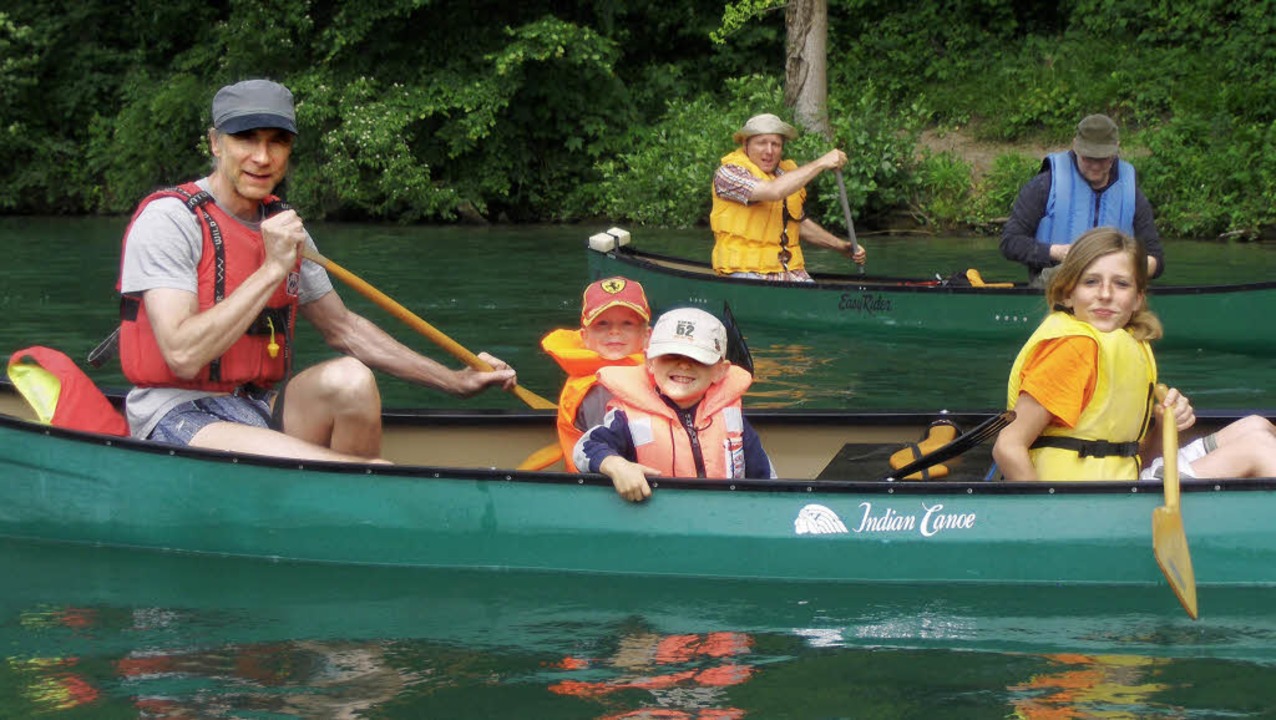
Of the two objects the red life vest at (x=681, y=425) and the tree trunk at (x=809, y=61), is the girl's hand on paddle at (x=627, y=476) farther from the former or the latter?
the tree trunk at (x=809, y=61)

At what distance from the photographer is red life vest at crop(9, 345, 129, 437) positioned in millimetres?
5496

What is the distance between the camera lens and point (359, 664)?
14.8ft

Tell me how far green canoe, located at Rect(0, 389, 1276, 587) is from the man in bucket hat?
4.32 meters

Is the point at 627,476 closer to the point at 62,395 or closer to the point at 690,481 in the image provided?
the point at 690,481

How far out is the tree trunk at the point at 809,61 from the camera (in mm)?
17062

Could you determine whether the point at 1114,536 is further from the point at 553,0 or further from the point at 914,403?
the point at 553,0

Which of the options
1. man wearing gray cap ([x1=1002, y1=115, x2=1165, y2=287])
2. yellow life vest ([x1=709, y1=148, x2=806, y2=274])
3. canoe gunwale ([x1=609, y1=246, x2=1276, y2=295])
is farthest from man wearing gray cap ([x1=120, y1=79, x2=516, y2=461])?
yellow life vest ([x1=709, y1=148, x2=806, y2=274])

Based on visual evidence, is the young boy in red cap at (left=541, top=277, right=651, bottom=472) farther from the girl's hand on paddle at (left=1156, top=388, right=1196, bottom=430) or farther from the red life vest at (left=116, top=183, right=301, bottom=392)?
the girl's hand on paddle at (left=1156, top=388, right=1196, bottom=430)

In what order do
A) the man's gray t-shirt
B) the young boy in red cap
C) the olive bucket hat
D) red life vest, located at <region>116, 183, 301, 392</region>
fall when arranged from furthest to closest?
the olive bucket hat → the young boy in red cap → red life vest, located at <region>116, 183, 301, 392</region> → the man's gray t-shirt

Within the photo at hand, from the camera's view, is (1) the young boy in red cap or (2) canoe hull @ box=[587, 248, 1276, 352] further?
(2) canoe hull @ box=[587, 248, 1276, 352]

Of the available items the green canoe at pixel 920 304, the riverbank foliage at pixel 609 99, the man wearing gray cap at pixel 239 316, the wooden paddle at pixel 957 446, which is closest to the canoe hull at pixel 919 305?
the green canoe at pixel 920 304

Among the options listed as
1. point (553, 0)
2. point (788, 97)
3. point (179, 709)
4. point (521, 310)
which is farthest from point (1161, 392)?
point (553, 0)

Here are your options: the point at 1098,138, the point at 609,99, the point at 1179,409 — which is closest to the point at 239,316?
the point at 1179,409

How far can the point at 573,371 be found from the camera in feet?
18.3
